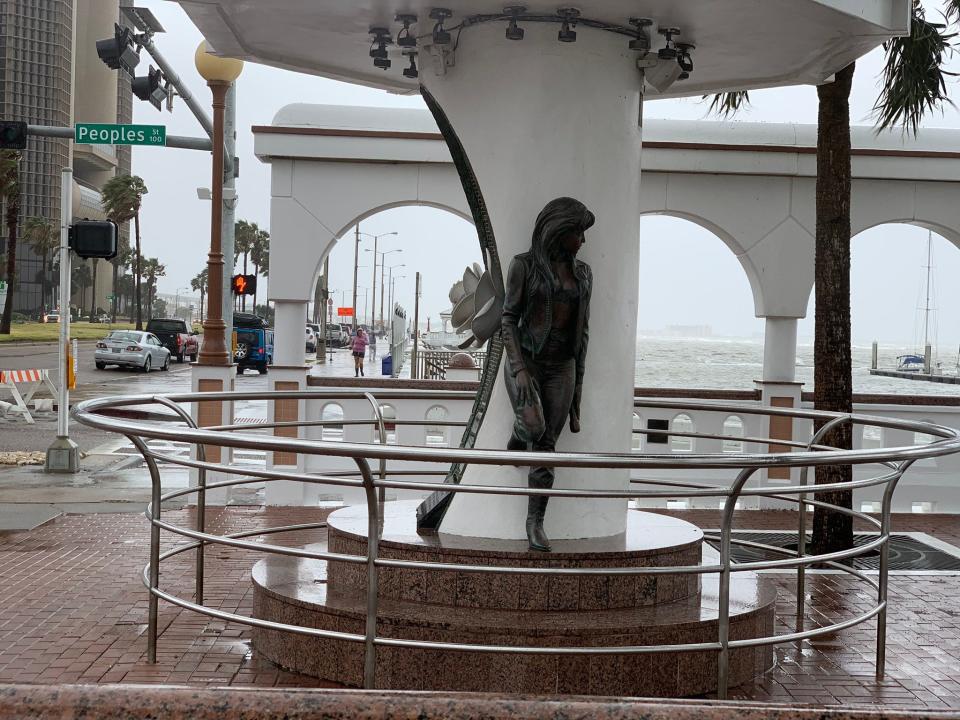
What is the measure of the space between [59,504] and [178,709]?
10357 millimetres

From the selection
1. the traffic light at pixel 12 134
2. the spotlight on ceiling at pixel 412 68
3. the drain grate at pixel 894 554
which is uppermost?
the traffic light at pixel 12 134

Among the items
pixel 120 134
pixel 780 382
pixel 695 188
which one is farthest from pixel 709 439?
pixel 120 134

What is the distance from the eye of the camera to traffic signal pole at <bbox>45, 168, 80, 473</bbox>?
14227mm

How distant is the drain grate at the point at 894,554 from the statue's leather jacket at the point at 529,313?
3.29 m

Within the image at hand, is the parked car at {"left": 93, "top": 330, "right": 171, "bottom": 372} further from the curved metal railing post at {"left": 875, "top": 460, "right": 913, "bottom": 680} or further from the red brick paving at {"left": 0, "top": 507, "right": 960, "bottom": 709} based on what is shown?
the curved metal railing post at {"left": 875, "top": 460, "right": 913, "bottom": 680}

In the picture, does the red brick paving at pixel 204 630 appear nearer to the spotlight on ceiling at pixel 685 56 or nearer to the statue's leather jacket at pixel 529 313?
the statue's leather jacket at pixel 529 313

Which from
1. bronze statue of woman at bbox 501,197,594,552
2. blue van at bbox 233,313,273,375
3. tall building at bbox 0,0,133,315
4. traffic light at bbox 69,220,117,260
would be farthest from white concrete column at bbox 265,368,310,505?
Answer: tall building at bbox 0,0,133,315

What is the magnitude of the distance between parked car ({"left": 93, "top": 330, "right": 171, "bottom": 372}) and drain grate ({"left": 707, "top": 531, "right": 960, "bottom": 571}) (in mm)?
35230

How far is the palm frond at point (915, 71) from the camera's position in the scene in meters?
10.4

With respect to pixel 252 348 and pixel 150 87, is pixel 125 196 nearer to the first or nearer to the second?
pixel 252 348

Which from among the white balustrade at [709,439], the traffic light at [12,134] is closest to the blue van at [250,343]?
the traffic light at [12,134]

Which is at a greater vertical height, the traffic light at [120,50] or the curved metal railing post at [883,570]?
the traffic light at [120,50]

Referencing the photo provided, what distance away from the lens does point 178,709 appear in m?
2.46

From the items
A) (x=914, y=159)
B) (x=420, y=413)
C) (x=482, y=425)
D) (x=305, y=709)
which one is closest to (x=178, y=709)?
(x=305, y=709)
